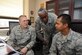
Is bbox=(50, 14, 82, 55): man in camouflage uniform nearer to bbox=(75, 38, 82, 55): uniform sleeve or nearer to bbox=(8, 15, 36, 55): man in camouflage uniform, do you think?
bbox=(75, 38, 82, 55): uniform sleeve

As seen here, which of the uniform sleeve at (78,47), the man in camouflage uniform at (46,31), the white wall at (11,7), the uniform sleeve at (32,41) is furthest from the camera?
the white wall at (11,7)

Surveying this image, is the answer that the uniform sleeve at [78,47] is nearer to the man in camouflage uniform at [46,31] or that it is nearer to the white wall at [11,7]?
the man in camouflage uniform at [46,31]

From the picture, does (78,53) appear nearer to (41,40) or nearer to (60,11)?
(41,40)

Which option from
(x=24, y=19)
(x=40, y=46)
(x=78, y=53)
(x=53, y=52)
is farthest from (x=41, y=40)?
(x=78, y=53)

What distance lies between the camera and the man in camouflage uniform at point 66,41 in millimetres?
2062

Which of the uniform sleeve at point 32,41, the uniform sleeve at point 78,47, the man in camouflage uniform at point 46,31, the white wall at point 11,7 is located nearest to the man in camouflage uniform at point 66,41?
the uniform sleeve at point 78,47

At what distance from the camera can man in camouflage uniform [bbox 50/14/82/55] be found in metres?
2.06

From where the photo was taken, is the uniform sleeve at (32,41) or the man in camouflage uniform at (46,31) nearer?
the uniform sleeve at (32,41)

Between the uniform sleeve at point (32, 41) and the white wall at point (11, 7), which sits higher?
the white wall at point (11, 7)

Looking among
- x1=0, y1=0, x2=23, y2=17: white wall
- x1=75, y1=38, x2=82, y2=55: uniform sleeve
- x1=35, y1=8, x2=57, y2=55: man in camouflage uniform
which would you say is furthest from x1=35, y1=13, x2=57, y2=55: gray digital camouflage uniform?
x1=0, y1=0, x2=23, y2=17: white wall

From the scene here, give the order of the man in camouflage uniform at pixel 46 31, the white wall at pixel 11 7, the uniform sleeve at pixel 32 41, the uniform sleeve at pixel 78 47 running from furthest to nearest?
the white wall at pixel 11 7
the man in camouflage uniform at pixel 46 31
the uniform sleeve at pixel 32 41
the uniform sleeve at pixel 78 47

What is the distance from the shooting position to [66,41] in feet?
6.92

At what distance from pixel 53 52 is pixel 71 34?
0.33 meters

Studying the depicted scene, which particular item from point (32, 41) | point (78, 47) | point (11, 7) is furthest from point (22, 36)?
point (11, 7)
